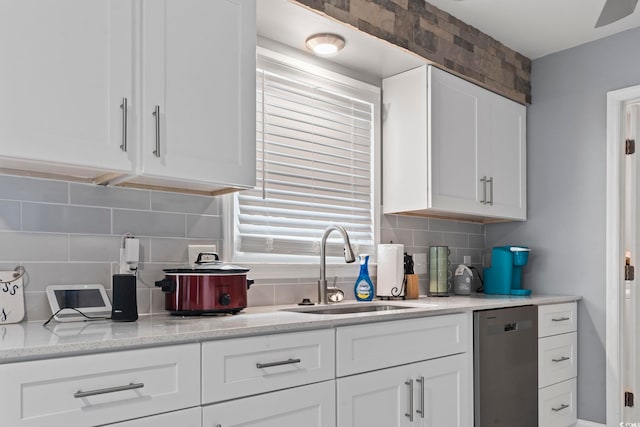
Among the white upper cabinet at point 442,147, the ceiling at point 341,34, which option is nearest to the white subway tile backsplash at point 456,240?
the white upper cabinet at point 442,147

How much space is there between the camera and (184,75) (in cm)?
200

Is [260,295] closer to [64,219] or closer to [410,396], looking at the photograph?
[410,396]

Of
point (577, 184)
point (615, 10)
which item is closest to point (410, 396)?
point (577, 184)

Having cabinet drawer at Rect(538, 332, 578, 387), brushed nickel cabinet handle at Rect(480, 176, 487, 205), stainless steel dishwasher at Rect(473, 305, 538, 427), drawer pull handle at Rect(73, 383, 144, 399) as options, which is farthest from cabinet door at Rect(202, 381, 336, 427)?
brushed nickel cabinet handle at Rect(480, 176, 487, 205)

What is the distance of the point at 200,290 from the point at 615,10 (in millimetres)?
2746

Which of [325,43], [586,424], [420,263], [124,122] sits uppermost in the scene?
[325,43]

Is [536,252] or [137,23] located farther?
[536,252]

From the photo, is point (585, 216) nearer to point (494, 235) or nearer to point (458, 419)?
point (494, 235)

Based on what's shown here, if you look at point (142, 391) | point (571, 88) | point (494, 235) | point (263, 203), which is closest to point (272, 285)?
point (263, 203)

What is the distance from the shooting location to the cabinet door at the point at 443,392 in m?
2.41

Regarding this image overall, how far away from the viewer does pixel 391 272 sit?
309cm

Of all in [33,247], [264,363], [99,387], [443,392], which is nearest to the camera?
[99,387]

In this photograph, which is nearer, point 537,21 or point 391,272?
point 391,272

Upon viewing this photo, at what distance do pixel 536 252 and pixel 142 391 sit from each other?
298cm
